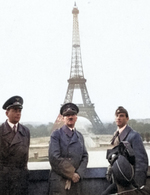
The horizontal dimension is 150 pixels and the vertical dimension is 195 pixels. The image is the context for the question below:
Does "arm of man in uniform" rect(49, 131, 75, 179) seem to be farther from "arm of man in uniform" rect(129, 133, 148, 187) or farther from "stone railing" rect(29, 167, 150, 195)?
"arm of man in uniform" rect(129, 133, 148, 187)

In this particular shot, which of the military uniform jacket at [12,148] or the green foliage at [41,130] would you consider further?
the green foliage at [41,130]

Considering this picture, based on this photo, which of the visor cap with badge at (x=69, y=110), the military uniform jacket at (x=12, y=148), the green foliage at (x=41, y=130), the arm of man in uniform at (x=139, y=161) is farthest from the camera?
the green foliage at (x=41, y=130)

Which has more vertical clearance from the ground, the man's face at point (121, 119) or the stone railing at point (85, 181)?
the man's face at point (121, 119)

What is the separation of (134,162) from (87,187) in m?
0.73

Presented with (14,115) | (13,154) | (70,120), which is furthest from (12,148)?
(70,120)

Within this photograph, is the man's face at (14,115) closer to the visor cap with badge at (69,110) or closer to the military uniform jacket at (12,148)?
the military uniform jacket at (12,148)

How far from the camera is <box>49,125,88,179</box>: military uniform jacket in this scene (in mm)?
1978

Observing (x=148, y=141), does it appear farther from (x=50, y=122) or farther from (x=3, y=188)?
(x=3, y=188)

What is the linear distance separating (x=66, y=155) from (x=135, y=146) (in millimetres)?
618

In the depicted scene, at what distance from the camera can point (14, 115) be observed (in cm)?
212

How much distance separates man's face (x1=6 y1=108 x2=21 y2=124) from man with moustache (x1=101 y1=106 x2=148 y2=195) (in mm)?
923

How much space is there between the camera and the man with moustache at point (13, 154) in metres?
1.97

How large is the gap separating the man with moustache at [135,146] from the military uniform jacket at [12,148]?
81 cm

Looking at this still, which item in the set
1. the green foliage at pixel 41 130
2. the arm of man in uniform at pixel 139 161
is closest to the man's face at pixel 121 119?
the arm of man in uniform at pixel 139 161
